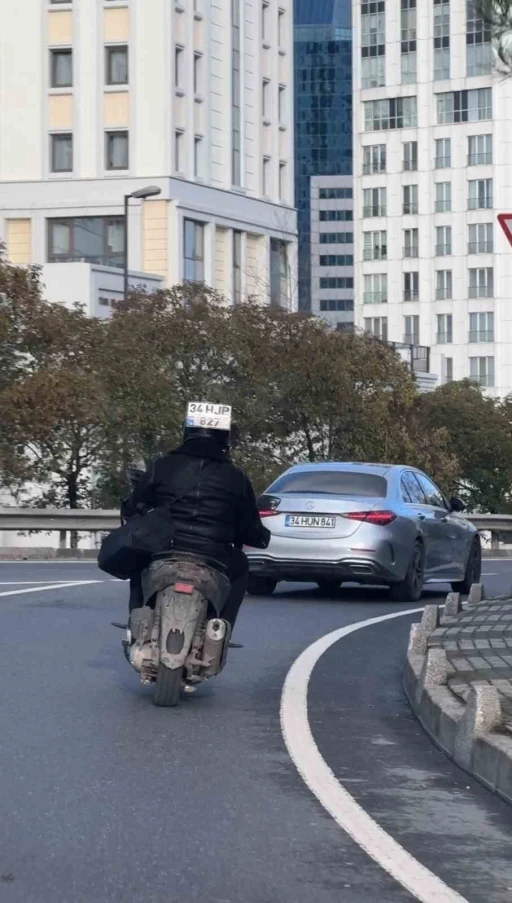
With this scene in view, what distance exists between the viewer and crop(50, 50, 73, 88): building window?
82.6m

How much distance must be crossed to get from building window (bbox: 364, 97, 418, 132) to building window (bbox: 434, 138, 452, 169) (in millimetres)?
2286

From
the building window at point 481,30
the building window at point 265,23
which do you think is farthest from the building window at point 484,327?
the building window at point 481,30

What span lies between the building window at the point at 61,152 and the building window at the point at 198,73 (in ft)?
20.1

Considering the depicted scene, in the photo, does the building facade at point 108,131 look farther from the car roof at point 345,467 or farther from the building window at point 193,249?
the car roof at point 345,467

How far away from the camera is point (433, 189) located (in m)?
136

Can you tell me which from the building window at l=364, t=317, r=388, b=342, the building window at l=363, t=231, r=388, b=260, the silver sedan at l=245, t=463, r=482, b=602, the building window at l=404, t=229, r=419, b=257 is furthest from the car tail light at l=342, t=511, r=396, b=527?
the building window at l=363, t=231, r=388, b=260

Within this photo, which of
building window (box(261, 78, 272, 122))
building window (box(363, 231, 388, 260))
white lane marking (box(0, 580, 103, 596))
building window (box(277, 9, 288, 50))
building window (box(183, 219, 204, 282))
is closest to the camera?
white lane marking (box(0, 580, 103, 596))

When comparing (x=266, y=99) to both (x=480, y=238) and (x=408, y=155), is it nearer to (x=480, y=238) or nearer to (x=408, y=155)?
(x=480, y=238)

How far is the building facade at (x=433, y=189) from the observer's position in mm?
134375

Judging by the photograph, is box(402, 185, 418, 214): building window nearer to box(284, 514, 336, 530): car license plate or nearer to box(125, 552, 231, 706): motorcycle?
box(284, 514, 336, 530): car license plate

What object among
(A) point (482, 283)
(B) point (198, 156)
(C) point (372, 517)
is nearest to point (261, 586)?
(C) point (372, 517)

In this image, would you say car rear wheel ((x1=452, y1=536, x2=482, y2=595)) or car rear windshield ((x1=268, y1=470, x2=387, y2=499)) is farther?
car rear wheel ((x1=452, y1=536, x2=482, y2=595))

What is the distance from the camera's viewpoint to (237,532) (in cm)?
1060

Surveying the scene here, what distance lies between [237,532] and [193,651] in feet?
2.54
